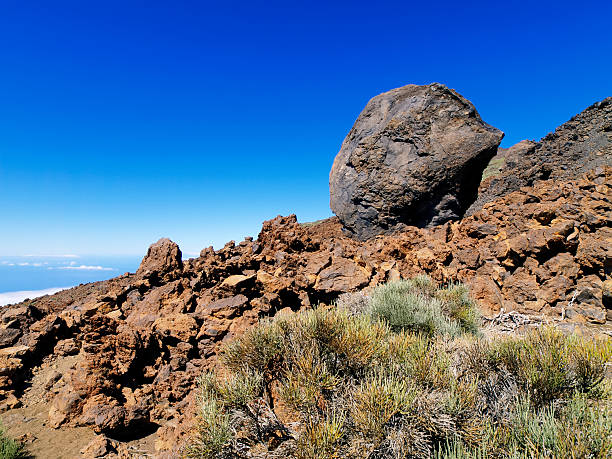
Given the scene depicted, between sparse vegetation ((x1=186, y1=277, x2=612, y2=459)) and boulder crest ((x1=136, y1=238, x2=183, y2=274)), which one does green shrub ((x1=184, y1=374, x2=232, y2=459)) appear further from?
boulder crest ((x1=136, y1=238, x2=183, y2=274))

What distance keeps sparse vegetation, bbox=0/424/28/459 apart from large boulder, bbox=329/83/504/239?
985 cm

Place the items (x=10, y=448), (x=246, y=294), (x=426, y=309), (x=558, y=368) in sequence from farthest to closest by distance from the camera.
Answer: (x=246, y=294) → (x=426, y=309) → (x=10, y=448) → (x=558, y=368)

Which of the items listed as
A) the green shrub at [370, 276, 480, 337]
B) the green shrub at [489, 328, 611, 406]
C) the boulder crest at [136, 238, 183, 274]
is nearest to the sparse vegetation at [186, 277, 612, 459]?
the green shrub at [489, 328, 611, 406]

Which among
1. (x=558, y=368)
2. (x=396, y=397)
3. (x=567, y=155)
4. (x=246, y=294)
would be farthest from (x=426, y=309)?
(x=567, y=155)

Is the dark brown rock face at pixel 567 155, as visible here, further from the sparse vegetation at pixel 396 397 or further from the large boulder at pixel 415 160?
the sparse vegetation at pixel 396 397

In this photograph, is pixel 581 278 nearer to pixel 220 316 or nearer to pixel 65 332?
pixel 220 316

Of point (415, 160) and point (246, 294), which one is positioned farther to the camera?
point (415, 160)

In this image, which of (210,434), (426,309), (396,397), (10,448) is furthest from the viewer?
(426,309)

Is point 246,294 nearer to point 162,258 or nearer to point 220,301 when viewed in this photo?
point 220,301

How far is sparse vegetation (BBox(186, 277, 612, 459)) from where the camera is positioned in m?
2.52

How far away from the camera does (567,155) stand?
38.6ft

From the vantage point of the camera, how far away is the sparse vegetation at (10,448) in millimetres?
3536

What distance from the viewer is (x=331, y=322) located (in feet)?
12.6

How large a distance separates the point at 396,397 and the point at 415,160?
890 cm
